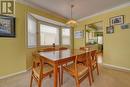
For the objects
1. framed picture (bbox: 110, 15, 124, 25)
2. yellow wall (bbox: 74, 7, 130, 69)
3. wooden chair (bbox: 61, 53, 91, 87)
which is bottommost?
wooden chair (bbox: 61, 53, 91, 87)

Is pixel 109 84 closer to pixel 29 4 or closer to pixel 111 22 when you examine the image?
pixel 111 22

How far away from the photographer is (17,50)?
116 inches

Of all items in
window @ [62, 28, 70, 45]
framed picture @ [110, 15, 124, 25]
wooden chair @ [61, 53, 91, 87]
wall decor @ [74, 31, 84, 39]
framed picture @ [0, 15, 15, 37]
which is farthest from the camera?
window @ [62, 28, 70, 45]

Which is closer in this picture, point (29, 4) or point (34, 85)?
point (34, 85)

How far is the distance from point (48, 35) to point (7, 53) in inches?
86.6

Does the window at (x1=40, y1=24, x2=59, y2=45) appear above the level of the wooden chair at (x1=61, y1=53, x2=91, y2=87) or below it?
above

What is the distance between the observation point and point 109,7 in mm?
3545

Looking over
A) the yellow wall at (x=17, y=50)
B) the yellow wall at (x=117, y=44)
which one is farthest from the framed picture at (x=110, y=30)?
the yellow wall at (x=17, y=50)

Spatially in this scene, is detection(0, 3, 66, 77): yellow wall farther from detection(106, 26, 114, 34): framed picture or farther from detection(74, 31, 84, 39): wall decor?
detection(106, 26, 114, 34): framed picture

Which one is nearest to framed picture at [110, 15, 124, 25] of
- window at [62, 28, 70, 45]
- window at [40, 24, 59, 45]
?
window at [62, 28, 70, 45]

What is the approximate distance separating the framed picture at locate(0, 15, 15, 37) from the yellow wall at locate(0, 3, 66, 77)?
0.13 metres

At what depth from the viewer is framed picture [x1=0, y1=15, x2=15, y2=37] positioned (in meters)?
2.61

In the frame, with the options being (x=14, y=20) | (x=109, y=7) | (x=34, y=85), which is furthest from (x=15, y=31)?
(x=109, y=7)

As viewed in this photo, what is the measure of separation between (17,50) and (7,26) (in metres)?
0.73
